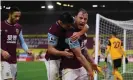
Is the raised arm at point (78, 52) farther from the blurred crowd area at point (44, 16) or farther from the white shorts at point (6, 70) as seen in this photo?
the blurred crowd area at point (44, 16)

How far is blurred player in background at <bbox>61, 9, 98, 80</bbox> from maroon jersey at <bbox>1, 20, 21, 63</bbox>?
4.45ft

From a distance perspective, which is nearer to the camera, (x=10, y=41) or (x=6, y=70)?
(x=6, y=70)

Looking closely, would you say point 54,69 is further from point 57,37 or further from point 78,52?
point 78,52

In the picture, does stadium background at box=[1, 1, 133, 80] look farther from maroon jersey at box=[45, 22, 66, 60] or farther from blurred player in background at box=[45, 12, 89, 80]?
maroon jersey at box=[45, 22, 66, 60]

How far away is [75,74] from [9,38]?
180 cm

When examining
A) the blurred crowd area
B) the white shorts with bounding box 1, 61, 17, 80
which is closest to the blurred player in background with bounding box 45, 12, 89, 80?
the white shorts with bounding box 1, 61, 17, 80

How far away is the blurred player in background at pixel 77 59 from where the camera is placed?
607cm

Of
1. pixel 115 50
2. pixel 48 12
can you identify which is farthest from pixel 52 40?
pixel 48 12

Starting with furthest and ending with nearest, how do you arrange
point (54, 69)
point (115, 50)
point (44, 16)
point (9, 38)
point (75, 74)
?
1. point (44, 16)
2. point (115, 50)
3. point (9, 38)
4. point (54, 69)
5. point (75, 74)

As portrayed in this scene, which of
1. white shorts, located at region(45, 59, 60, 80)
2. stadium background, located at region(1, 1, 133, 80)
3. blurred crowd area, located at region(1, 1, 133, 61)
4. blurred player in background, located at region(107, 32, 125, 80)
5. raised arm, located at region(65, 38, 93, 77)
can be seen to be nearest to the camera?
raised arm, located at region(65, 38, 93, 77)

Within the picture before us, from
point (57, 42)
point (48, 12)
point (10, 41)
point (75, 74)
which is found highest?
point (57, 42)

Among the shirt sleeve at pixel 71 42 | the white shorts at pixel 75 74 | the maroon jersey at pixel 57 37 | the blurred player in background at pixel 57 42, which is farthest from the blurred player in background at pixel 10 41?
the shirt sleeve at pixel 71 42

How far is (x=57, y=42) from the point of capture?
6805 mm

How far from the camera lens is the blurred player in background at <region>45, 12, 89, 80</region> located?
6395 mm
